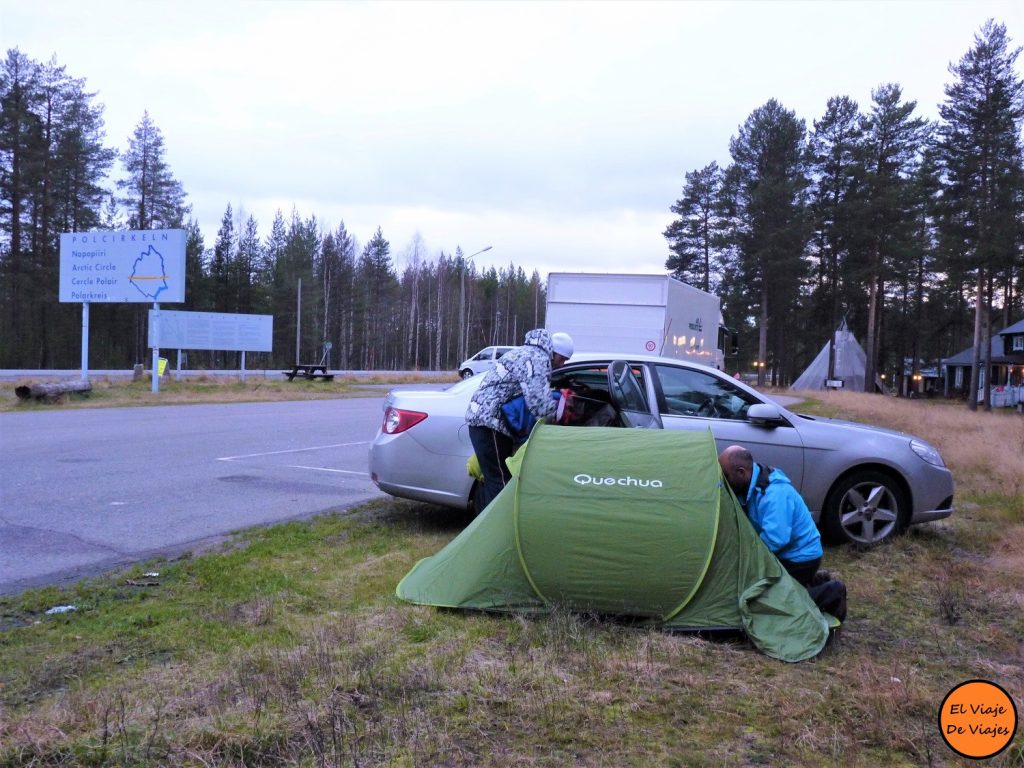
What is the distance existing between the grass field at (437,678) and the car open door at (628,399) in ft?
5.73

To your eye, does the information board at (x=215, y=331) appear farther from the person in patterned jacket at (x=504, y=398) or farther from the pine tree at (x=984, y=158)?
the person in patterned jacket at (x=504, y=398)

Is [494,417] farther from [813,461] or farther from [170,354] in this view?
[170,354]

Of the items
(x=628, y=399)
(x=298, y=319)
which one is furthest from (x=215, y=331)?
(x=628, y=399)

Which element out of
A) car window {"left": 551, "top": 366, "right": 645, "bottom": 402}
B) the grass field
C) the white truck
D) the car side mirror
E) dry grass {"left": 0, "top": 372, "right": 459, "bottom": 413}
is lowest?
dry grass {"left": 0, "top": 372, "right": 459, "bottom": 413}

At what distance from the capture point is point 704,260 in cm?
6369

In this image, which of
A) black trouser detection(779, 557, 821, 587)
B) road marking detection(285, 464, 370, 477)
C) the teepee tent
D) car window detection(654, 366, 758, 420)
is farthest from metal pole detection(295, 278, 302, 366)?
black trouser detection(779, 557, 821, 587)

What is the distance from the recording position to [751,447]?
6.89 meters

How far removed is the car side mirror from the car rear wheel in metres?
0.75

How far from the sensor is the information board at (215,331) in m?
39.9

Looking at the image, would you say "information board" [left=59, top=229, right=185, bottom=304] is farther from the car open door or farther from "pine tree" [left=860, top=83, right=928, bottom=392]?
"pine tree" [left=860, top=83, right=928, bottom=392]

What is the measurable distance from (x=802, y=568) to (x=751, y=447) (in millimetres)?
2312

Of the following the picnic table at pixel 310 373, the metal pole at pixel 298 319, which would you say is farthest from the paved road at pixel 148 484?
the metal pole at pixel 298 319

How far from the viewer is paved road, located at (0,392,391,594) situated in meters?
6.78

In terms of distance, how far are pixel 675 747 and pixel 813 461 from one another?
4253mm
